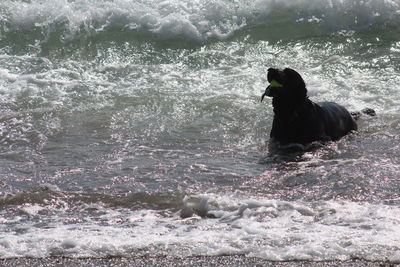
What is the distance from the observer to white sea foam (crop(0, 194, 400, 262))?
4.50m

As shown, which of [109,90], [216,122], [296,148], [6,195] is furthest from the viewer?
[109,90]

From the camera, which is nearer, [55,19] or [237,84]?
[237,84]

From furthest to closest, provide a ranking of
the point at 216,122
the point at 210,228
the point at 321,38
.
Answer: the point at 321,38 < the point at 216,122 < the point at 210,228

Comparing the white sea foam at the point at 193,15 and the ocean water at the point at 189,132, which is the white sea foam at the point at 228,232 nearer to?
the ocean water at the point at 189,132

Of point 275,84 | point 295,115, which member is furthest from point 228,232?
point 295,115

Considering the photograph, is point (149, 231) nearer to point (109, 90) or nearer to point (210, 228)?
point (210, 228)

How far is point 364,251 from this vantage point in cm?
440

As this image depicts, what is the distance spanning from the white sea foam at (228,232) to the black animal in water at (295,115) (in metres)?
2.05

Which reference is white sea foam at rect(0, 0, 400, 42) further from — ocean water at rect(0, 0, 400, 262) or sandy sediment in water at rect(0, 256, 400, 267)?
sandy sediment in water at rect(0, 256, 400, 267)

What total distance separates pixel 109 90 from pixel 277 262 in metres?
6.02

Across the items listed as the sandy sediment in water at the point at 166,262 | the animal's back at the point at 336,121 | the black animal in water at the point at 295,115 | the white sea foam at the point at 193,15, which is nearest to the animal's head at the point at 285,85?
the black animal in water at the point at 295,115

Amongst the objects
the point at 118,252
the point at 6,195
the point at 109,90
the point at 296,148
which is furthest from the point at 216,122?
the point at 118,252

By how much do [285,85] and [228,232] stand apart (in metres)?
2.94

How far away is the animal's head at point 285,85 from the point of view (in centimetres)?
741
